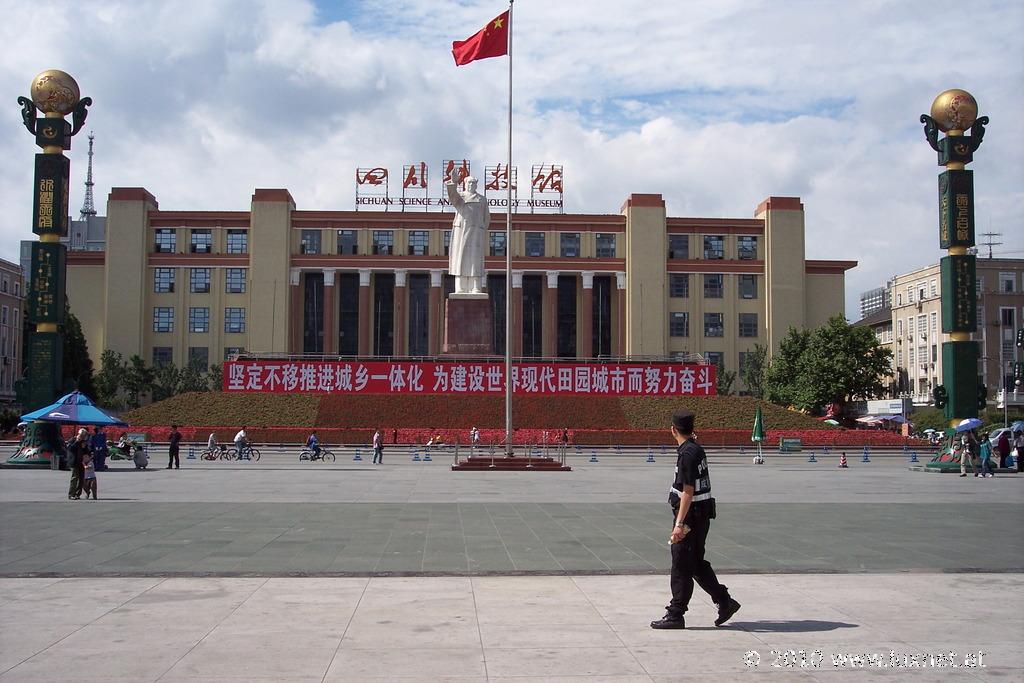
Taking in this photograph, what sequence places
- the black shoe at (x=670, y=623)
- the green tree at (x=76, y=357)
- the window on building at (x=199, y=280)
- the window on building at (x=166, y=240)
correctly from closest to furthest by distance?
the black shoe at (x=670, y=623) < the green tree at (x=76, y=357) < the window on building at (x=199, y=280) < the window on building at (x=166, y=240)

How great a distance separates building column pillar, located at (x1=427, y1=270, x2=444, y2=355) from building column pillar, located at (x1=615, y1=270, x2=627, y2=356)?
1466cm

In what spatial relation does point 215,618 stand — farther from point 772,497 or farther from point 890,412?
point 890,412

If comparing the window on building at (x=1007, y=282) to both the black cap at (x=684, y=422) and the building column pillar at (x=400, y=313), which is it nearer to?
the building column pillar at (x=400, y=313)

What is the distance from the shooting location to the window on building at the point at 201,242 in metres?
80.9

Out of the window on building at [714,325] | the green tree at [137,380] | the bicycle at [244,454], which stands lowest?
the bicycle at [244,454]

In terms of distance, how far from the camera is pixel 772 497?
21828 mm

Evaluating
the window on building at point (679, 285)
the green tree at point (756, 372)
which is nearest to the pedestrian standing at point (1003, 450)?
the green tree at point (756, 372)

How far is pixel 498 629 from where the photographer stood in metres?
8.18

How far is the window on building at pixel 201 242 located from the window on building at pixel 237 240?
150 centimetres

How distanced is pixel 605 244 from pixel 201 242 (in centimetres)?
3368

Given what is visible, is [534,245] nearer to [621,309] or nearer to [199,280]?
[621,309]

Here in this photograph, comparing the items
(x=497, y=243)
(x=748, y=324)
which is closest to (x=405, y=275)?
(x=497, y=243)

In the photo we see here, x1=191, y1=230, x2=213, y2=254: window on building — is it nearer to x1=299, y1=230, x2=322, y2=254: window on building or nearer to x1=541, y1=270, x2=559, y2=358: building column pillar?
x1=299, y1=230, x2=322, y2=254: window on building

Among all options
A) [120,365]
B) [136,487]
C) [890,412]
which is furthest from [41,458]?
[890,412]
